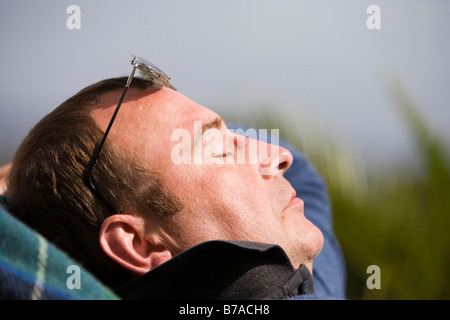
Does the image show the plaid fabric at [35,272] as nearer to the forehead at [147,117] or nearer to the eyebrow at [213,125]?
the forehead at [147,117]

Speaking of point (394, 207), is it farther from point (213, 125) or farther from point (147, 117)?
point (147, 117)

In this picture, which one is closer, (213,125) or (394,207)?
(213,125)

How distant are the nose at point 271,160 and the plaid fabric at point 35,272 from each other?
2.04 ft

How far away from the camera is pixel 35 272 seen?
3.17 feet

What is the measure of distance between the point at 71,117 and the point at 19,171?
0.76 feet

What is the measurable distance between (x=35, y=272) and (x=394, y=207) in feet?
6.87

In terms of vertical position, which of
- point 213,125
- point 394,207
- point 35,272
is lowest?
point 394,207

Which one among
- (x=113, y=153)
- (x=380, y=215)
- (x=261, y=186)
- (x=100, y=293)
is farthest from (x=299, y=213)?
(x=380, y=215)

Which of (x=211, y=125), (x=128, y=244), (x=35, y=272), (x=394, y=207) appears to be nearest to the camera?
(x=35, y=272)

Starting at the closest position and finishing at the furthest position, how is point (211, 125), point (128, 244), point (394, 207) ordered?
point (128, 244) → point (211, 125) → point (394, 207)

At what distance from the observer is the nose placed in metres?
1.47

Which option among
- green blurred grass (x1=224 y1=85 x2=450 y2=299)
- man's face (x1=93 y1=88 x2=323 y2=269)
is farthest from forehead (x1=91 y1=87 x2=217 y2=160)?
green blurred grass (x1=224 y1=85 x2=450 y2=299)

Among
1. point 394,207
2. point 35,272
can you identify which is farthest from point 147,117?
point 394,207

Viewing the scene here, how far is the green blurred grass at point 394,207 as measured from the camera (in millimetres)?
2520
